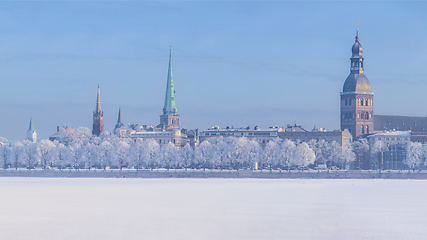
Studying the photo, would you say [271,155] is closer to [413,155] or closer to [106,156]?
[413,155]

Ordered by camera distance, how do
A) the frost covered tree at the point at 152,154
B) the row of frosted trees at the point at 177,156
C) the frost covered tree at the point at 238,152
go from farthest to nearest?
the frost covered tree at the point at 152,154 < the frost covered tree at the point at 238,152 < the row of frosted trees at the point at 177,156

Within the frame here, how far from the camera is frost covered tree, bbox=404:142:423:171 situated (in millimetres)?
114800

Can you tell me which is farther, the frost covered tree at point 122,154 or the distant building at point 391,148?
the distant building at point 391,148

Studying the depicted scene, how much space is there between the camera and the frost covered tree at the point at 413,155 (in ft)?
377

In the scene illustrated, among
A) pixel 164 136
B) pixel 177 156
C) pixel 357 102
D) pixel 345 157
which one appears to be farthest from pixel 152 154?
pixel 357 102

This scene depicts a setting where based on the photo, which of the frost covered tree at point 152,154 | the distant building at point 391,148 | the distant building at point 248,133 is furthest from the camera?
the distant building at point 248,133

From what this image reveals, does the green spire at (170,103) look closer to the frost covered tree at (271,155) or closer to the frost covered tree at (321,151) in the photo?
the frost covered tree at (321,151)

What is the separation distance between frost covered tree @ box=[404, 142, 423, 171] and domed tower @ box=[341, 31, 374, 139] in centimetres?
2751

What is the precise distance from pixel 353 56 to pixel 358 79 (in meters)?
5.15
